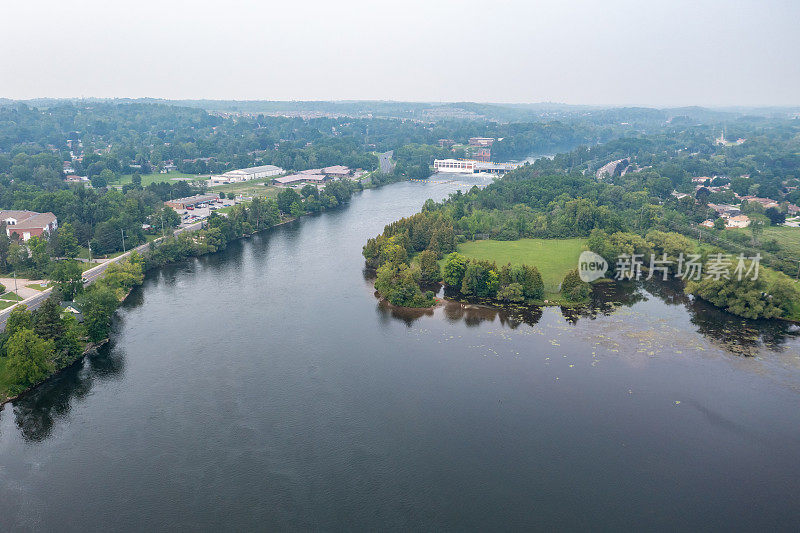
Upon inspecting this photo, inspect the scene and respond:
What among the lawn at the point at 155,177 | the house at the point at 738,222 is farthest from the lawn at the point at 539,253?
the lawn at the point at 155,177

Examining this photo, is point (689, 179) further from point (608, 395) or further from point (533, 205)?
point (608, 395)

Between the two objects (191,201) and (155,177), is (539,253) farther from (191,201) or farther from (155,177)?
(155,177)

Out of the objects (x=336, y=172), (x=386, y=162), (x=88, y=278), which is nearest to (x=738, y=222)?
(x=336, y=172)

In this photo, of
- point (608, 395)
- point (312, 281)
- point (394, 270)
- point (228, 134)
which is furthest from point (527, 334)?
point (228, 134)

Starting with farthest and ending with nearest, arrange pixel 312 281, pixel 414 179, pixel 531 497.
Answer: pixel 414 179 < pixel 312 281 < pixel 531 497

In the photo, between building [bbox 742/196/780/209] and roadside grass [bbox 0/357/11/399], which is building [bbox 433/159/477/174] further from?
roadside grass [bbox 0/357/11/399]

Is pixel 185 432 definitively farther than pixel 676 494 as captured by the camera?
Yes

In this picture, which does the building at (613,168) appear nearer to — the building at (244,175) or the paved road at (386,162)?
the paved road at (386,162)
